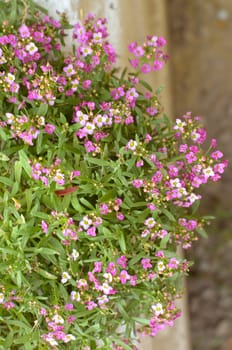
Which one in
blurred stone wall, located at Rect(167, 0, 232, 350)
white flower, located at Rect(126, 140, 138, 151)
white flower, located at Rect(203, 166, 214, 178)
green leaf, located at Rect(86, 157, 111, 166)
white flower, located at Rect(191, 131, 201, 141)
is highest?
blurred stone wall, located at Rect(167, 0, 232, 350)

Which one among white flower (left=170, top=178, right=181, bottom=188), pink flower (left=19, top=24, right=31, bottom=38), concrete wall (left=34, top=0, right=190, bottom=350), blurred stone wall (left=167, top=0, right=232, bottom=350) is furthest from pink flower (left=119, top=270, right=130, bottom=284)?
blurred stone wall (left=167, top=0, right=232, bottom=350)

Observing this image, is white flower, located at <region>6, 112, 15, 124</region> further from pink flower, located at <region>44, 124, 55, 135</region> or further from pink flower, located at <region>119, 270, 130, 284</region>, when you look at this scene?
pink flower, located at <region>119, 270, 130, 284</region>

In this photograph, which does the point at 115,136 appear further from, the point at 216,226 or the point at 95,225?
the point at 216,226

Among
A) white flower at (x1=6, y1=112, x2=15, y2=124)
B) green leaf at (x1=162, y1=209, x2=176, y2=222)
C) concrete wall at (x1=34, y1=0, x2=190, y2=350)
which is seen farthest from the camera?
concrete wall at (x1=34, y1=0, x2=190, y2=350)

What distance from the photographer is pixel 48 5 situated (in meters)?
1.58

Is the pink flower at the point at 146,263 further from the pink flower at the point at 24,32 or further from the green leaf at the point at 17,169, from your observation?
the pink flower at the point at 24,32

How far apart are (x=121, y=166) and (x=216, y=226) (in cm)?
136

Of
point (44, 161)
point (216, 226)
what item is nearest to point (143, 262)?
point (44, 161)

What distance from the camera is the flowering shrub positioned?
4.22ft

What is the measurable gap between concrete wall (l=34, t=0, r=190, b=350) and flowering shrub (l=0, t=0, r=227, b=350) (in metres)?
0.23

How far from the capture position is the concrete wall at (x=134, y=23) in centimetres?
161

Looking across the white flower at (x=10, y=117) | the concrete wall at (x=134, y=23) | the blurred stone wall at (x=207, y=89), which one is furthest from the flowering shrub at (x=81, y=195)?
the blurred stone wall at (x=207, y=89)

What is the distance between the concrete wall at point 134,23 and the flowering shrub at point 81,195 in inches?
9.1

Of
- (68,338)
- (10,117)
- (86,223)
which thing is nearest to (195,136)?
(86,223)
